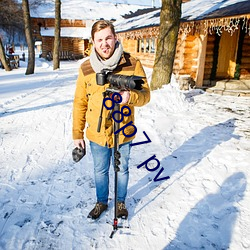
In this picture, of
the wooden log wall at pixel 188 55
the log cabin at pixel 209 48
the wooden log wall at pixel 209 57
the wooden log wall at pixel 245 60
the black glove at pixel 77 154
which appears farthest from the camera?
the wooden log wall at pixel 245 60

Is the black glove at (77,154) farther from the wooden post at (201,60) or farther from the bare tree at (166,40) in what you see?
the wooden post at (201,60)

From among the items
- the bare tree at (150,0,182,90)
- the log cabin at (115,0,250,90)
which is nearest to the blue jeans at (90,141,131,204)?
the bare tree at (150,0,182,90)

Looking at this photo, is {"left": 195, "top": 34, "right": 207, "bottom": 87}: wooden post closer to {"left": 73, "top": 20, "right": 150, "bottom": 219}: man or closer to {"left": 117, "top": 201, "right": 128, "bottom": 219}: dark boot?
{"left": 73, "top": 20, "right": 150, "bottom": 219}: man

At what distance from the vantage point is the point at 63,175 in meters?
3.26

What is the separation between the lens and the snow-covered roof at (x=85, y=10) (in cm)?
3198

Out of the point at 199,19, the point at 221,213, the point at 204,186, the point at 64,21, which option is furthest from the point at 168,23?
the point at 64,21

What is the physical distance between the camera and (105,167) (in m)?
2.31

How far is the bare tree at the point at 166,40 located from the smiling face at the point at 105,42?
558 centimetres

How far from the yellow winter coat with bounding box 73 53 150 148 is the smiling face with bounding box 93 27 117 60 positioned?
148 millimetres

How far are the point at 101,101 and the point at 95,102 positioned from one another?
6 cm

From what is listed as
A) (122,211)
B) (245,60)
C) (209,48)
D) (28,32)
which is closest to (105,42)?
(122,211)

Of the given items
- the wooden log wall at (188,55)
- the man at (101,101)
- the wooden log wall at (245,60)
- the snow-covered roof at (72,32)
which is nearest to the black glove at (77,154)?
the man at (101,101)

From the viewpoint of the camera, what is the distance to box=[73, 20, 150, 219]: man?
6.10 ft

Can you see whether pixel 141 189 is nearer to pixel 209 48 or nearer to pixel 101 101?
pixel 101 101
